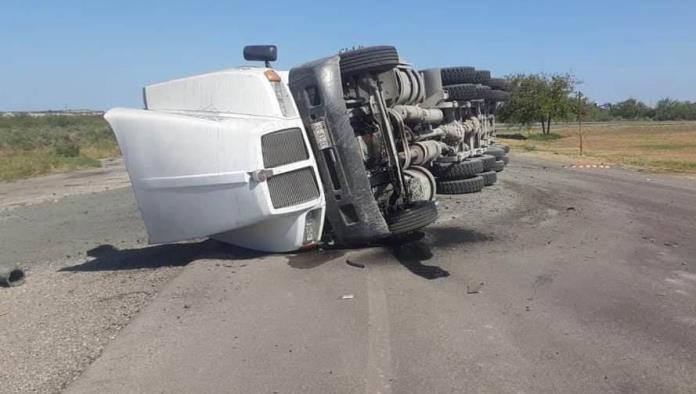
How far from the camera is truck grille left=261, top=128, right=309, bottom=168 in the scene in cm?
658

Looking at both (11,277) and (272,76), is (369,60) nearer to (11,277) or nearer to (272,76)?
(272,76)

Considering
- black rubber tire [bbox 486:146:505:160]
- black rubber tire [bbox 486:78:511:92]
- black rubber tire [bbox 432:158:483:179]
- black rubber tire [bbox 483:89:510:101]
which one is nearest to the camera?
black rubber tire [bbox 432:158:483:179]

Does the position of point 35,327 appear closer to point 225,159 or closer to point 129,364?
point 129,364

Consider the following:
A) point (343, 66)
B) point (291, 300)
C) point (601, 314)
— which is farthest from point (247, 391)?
point (343, 66)

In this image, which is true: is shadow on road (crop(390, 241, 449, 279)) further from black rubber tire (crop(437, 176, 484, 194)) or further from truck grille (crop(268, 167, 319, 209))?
black rubber tire (crop(437, 176, 484, 194))

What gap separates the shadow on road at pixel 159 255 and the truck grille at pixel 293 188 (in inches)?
33.0

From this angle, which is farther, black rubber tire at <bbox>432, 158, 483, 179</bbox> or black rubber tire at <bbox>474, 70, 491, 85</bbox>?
black rubber tire at <bbox>474, 70, 491, 85</bbox>

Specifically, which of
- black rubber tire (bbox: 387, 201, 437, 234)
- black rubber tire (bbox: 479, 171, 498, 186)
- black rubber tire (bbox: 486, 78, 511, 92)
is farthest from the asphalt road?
black rubber tire (bbox: 486, 78, 511, 92)

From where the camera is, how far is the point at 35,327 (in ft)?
17.6

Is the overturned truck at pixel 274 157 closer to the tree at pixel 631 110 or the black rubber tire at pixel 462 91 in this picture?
the black rubber tire at pixel 462 91

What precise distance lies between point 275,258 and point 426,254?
1628 millimetres

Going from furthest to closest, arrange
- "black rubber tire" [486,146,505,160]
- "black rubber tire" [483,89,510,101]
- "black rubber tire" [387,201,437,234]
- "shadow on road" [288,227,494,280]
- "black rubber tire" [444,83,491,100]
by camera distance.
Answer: "black rubber tire" [486,146,505,160], "black rubber tire" [483,89,510,101], "black rubber tire" [444,83,491,100], "black rubber tire" [387,201,437,234], "shadow on road" [288,227,494,280]

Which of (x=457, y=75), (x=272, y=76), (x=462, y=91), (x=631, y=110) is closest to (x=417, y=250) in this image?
(x=272, y=76)

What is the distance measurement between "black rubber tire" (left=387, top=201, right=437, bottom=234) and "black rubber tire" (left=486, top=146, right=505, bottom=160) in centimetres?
841
